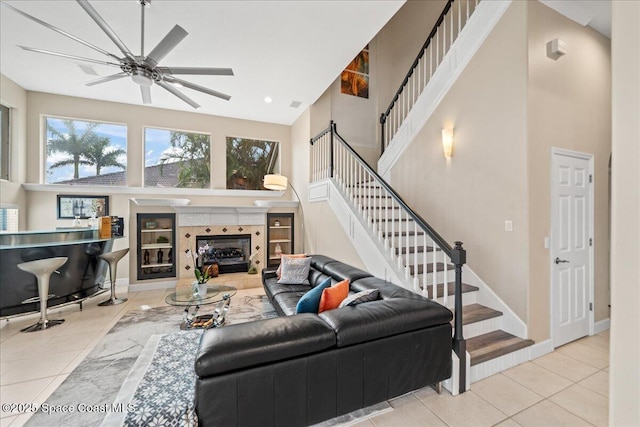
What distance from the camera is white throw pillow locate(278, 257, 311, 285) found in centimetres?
412

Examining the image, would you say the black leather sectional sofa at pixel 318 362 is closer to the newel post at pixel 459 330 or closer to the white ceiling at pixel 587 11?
the newel post at pixel 459 330

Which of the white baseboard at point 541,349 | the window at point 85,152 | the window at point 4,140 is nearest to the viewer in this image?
the white baseboard at point 541,349

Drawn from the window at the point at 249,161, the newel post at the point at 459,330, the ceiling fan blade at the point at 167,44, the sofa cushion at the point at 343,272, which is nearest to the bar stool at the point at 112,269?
the window at the point at 249,161

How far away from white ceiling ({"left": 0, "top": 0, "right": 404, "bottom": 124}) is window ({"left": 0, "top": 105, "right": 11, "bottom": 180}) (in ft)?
1.95

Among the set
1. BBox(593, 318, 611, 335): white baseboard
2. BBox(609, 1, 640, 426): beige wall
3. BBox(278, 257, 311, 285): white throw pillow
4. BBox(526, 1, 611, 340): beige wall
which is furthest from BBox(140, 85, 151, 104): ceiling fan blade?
BBox(593, 318, 611, 335): white baseboard

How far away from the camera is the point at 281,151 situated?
6.82 m

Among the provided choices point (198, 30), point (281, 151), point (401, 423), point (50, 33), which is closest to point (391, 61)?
point (281, 151)

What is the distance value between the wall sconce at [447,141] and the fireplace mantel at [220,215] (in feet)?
12.7

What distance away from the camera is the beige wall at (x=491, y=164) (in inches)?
117

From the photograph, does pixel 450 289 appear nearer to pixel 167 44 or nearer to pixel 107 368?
pixel 107 368

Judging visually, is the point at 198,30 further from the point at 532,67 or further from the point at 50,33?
the point at 532,67

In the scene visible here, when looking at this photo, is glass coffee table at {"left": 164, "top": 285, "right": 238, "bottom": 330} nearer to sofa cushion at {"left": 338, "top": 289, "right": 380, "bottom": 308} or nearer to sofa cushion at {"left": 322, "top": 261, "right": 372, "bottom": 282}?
sofa cushion at {"left": 322, "top": 261, "right": 372, "bottom": 282}

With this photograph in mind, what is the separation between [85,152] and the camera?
5.42m

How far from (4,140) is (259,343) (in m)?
6.21
